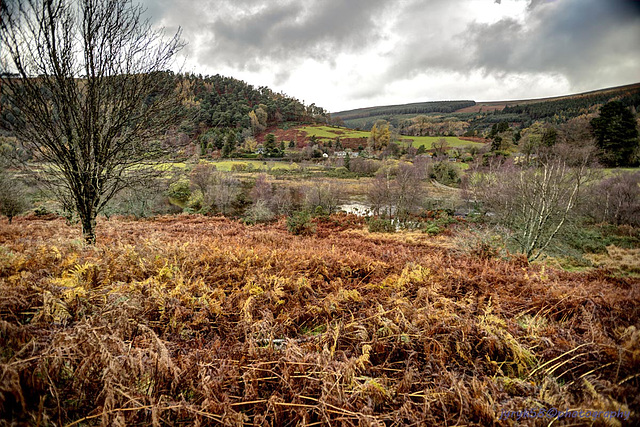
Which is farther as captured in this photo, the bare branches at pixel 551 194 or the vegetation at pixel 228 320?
the bare branches at pixel 551 194

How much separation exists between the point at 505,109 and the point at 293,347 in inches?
3497

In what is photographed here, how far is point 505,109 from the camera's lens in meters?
68.3

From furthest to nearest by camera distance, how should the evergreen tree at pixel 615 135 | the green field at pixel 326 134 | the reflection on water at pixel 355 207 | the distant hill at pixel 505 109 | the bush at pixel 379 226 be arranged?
the green field at pixel 326 134
the reflection on water at pixel 355 207
the bush at pixel 379 226
the evergreen tree at pixel 615 135
the distant hill at pixel 505 109

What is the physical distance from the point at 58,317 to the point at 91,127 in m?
3.78

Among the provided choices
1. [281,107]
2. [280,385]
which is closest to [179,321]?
[280,385]

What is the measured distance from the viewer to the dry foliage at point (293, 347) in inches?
50.8

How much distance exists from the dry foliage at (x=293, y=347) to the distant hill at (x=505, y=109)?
4711mm

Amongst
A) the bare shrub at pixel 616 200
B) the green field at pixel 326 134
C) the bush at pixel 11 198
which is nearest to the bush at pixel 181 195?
the bush at pixel 11 198

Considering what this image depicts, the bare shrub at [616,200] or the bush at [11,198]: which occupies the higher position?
the bush at [11,198]

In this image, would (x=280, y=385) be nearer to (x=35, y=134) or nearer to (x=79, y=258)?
(x=79, y=258)

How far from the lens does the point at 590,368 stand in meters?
1.56

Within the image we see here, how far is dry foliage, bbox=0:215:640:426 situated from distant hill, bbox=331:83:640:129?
4.71 m

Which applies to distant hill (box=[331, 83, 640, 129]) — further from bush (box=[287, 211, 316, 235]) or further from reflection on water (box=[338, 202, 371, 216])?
reflection on water (box=[338, 202, 371, 216])

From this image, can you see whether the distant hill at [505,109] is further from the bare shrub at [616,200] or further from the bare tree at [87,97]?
the bare tree at [87,97]
